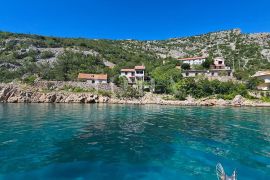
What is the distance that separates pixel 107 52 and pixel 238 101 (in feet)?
283

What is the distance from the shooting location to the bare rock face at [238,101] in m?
61.5

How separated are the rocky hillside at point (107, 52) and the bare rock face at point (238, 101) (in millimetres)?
30888

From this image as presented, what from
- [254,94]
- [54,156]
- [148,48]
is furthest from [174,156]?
[148,48]

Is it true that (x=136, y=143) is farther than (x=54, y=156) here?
Yes

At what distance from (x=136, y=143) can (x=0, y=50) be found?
124m

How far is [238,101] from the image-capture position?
6238cm

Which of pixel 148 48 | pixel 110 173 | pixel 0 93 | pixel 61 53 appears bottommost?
pixel 110 173

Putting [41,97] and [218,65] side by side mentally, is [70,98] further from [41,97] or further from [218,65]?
[218,65]

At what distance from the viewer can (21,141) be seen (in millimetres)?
17422

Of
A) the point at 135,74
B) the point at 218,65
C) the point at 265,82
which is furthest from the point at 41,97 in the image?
the point at 265,82

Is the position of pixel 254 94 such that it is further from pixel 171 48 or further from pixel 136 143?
pixel 171 48

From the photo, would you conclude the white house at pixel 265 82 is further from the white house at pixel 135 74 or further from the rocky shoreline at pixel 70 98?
the white house at pixel 135 74

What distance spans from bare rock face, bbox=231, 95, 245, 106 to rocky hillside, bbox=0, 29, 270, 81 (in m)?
30.9

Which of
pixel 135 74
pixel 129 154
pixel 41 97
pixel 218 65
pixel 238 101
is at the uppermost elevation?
pixel 218 65
